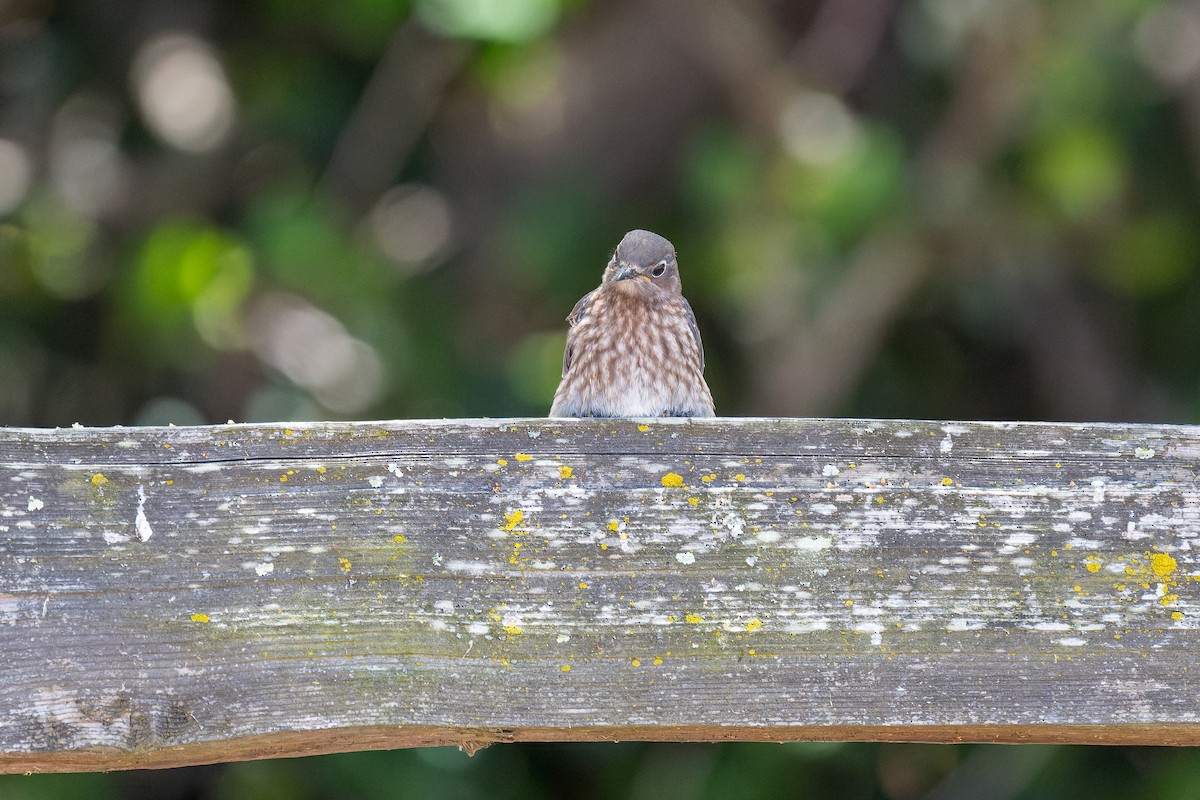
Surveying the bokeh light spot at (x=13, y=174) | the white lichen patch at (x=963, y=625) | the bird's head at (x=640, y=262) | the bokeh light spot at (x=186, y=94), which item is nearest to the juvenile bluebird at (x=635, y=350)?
the bird's head at (x=640, y=262)

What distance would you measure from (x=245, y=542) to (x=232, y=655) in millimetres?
174

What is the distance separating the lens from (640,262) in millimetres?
4289

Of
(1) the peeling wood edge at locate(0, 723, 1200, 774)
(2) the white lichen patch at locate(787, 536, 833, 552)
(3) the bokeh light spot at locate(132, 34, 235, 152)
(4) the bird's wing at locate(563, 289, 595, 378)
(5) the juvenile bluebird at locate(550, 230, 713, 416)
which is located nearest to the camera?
(1) the peeling wood edge at locate(0, 723, 1200, 774)

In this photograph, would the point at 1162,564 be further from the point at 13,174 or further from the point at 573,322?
the point at 13,174

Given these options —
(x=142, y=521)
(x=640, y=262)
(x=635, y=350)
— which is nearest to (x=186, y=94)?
(x=640, y=262)

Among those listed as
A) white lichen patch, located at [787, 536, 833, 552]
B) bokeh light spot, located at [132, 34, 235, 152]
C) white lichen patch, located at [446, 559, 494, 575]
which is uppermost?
bokeh light spot, located at [132, 34, 235, 152]

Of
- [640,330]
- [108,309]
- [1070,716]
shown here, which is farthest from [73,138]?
[1070,716]

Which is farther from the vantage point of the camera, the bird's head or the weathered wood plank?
the bird's head

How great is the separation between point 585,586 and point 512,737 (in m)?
0.26

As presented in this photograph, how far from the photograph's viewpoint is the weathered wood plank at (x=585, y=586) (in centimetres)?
200

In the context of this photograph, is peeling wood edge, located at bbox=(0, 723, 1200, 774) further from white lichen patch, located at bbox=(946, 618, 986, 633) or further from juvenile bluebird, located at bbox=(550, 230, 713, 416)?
juvenile bluebird, located at bbox=(550, 230, 713, 416)

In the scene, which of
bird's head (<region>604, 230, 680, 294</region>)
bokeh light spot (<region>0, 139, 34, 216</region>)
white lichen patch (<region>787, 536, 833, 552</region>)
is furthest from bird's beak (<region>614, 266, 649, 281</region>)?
bokeh light spot (<region>0, 139, 34, 216</region>)

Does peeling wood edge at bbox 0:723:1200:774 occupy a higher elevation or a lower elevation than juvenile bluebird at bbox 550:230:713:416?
lower

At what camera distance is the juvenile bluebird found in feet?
13.7
